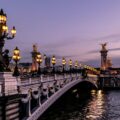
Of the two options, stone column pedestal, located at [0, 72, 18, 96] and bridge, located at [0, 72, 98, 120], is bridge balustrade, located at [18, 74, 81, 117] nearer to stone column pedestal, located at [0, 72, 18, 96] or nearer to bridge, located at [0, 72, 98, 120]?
bridge, located at [0, 72, 98, 120]

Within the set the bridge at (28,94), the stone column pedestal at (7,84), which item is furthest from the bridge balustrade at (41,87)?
the stone column pedestal at (7,84)

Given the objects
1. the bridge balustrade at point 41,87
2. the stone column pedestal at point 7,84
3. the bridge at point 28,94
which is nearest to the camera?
the stone column pedestal at point 7,84

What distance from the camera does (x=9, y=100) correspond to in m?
30.6

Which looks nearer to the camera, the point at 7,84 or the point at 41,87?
the point at 7,84

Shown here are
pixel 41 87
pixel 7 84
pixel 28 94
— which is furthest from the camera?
pixel 41 87

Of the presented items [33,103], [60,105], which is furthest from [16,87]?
[60,105]

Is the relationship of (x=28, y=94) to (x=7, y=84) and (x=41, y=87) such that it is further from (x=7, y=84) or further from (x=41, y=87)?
(x=41, y=87)

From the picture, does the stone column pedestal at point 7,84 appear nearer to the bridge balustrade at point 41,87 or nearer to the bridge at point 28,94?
the bridge at point 28,94

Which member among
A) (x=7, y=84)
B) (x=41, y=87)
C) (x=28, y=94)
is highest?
(x=7, y=84)

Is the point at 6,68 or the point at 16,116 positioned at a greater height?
the point at 6,68

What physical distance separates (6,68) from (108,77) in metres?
150

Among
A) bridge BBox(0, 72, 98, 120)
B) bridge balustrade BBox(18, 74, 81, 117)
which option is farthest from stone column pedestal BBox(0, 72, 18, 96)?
bridge balustrade BBox(18, 74, 81, 117)

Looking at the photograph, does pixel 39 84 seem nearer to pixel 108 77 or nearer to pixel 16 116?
pixel 16 116

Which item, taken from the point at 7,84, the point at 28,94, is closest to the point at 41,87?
the point at 28,94
